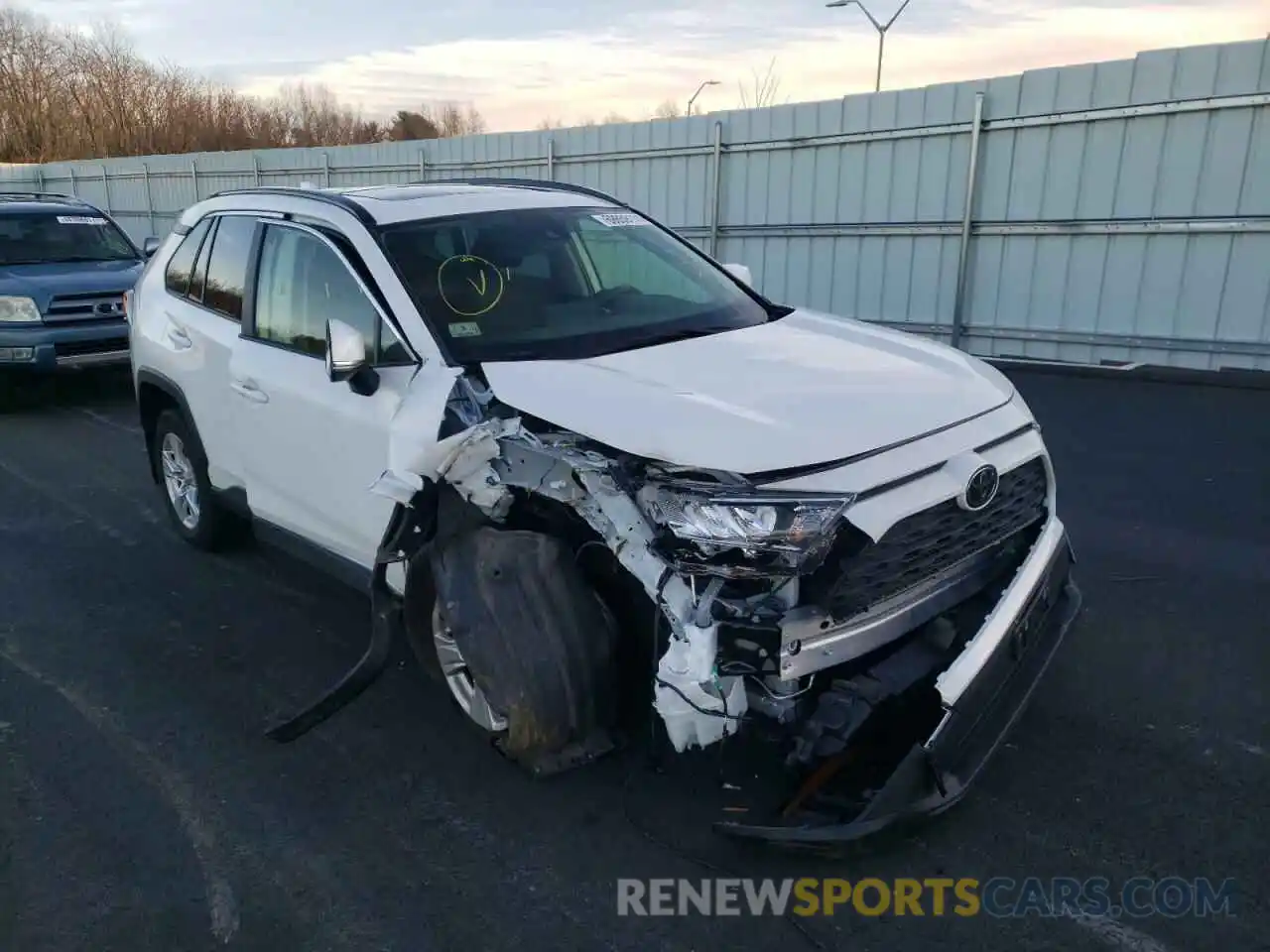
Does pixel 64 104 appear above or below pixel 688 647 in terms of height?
above

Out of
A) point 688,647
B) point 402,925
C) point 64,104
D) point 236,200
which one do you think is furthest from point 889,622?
point 64,104

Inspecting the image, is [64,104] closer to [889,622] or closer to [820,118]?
[820,118]

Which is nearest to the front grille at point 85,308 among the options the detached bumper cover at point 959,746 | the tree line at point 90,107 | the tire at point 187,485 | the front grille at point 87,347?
the front grille at point 87,347

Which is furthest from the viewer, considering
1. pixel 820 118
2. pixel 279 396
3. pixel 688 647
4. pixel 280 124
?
pixel 280 124

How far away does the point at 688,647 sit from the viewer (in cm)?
258

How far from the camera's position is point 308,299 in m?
4.12

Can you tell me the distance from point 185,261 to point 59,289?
4.89 m

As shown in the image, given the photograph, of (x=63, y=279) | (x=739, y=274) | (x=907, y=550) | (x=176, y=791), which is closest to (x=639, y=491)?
(x=907, y=550)

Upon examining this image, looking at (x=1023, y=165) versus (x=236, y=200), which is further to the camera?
(x=1023, y=165)

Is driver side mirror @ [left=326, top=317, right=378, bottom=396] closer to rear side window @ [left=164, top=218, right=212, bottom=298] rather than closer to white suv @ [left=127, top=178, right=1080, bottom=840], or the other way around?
white suv @ [left=127, top=178, right=1080, bottom=840]

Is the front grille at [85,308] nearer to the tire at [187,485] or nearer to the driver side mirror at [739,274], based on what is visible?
the tire at [187,485]

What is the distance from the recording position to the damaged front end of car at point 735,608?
2.58m

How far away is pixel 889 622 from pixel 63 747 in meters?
2.99

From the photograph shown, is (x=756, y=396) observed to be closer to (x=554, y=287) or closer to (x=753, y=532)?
(x=753, y=532)
